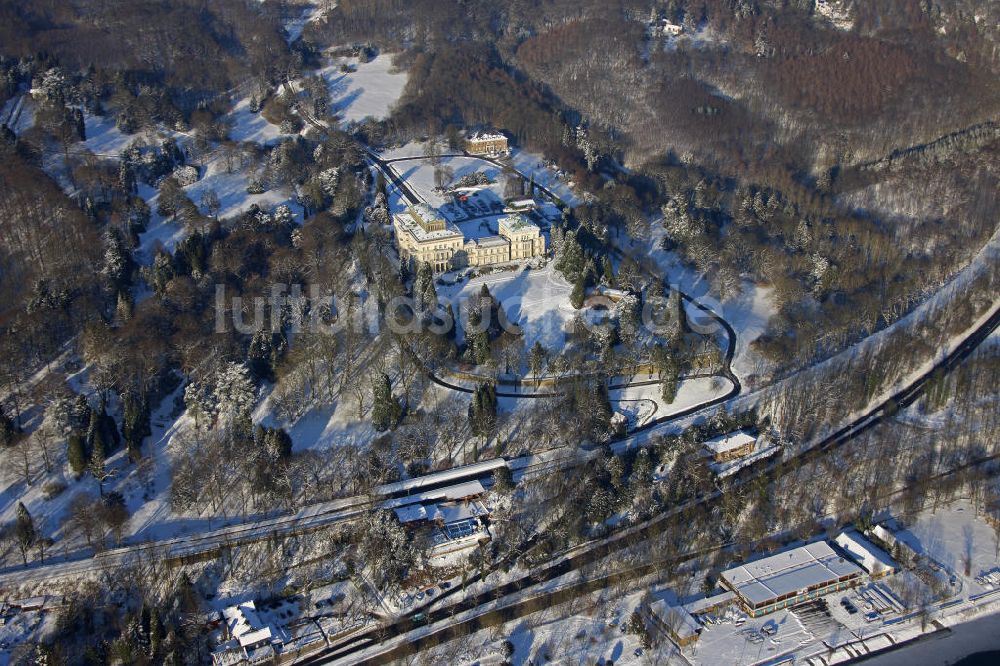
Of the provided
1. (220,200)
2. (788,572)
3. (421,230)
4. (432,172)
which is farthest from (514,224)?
(788,572)

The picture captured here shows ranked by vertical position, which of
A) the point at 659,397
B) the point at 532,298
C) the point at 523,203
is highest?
the point at 523,203

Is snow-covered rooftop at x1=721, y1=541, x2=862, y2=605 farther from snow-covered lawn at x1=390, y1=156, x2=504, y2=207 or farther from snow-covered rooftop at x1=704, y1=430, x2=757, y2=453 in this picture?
snow-covered lawn at x1=390, y1=156, x2=504, y2=207

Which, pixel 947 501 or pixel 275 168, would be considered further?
pixel 275 168

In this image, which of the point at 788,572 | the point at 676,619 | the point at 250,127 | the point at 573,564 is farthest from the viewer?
the point at 250,127

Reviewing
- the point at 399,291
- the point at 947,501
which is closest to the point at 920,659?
the point at 947,501

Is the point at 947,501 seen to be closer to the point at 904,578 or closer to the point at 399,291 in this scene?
the point at 904,578

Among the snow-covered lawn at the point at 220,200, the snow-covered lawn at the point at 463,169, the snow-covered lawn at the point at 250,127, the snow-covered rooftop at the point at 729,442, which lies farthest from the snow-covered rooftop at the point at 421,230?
the snow-covered lawn at the point at 250,127

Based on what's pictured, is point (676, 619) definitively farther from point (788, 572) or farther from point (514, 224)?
point (514, 224)

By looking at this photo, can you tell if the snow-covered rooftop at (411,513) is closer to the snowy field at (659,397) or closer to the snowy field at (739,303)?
the snowy field at (659,397)
